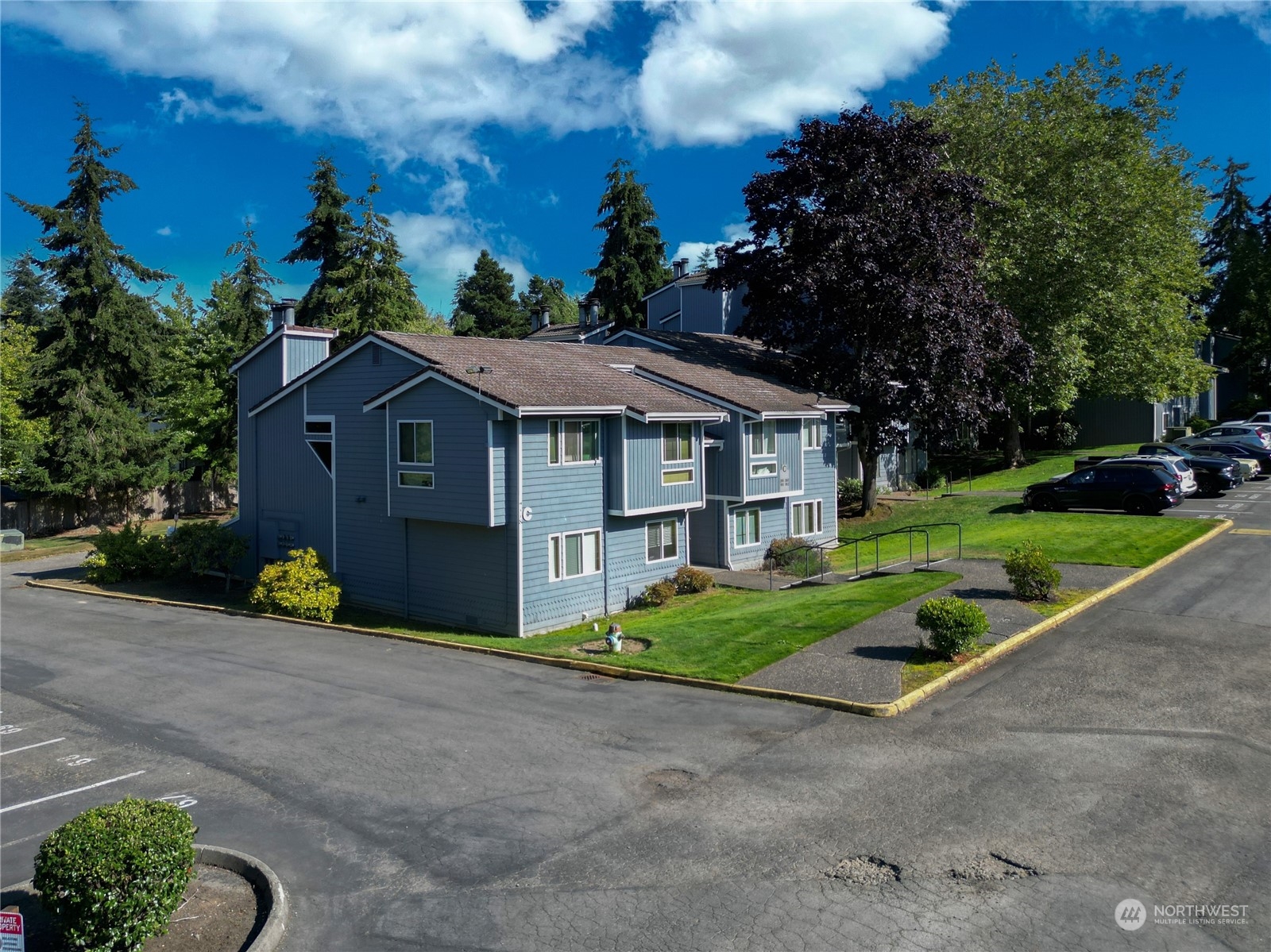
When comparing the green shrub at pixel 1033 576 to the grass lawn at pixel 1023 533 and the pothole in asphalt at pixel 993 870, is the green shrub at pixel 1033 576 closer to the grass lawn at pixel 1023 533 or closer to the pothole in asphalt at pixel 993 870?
the grass lawn at pixel 1023 533

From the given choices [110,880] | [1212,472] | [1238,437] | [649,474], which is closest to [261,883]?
[110,880]

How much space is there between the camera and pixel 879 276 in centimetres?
3338

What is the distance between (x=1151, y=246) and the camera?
43.0 meters

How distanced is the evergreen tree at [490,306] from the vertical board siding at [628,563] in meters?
64.2

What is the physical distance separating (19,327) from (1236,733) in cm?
6661

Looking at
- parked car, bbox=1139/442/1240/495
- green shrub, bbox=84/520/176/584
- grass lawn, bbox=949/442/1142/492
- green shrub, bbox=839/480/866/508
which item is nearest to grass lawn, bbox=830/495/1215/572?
green shrub, bbox=839/480/866/508

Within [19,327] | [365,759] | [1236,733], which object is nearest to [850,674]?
[1236,733]

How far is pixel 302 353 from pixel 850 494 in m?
22.4

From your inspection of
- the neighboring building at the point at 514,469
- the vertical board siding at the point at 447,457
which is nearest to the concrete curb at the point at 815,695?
the neighboring building at the point at 514,469

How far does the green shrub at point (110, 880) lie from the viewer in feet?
26.0

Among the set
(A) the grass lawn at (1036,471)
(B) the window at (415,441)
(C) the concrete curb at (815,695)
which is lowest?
(C) the concrete curb at (815,695)

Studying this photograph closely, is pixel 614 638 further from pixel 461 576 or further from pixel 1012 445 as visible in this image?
pixel 1012 445

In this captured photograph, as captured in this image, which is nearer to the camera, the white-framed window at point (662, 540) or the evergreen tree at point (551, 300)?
the white-framed window at point (662, 540)

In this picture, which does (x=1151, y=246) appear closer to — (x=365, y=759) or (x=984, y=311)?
(x=984, y=311)
